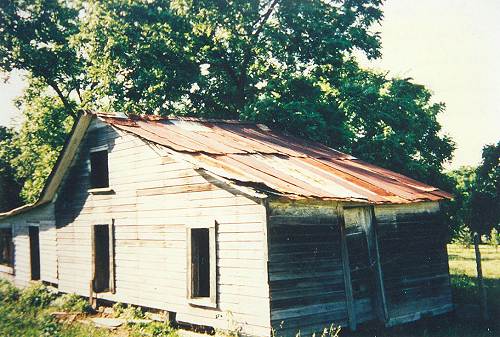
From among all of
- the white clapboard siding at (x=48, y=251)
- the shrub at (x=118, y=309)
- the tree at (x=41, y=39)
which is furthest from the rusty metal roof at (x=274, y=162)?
the tree at (x=41, y=39)

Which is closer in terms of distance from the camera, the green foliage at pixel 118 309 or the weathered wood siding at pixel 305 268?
the weathered wood siding at pixel 305 268

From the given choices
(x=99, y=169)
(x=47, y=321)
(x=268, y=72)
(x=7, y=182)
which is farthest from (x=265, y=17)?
(x=7, y=182)

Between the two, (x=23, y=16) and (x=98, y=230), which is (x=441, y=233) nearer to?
(x=98, y=230)

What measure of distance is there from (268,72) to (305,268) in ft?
45.9

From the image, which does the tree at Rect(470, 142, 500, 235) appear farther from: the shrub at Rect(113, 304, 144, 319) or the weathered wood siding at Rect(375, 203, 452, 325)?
the shrub at Rect(113, 304, 144, 319)

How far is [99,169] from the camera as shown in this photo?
1384cm

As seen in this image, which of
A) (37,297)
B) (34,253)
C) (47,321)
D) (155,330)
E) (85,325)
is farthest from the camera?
(34,253)

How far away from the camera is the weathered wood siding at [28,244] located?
15.6 m

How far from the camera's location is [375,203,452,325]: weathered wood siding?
36.1 ft

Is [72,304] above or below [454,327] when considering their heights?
above

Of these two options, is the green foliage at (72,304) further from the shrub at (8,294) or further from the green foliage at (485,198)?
the green foliage at (485,198)

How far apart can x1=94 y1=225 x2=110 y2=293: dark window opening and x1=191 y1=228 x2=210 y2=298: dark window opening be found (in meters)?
3.22

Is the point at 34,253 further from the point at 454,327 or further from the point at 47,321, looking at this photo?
the point at 454,327

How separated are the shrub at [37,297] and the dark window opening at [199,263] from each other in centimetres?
541
